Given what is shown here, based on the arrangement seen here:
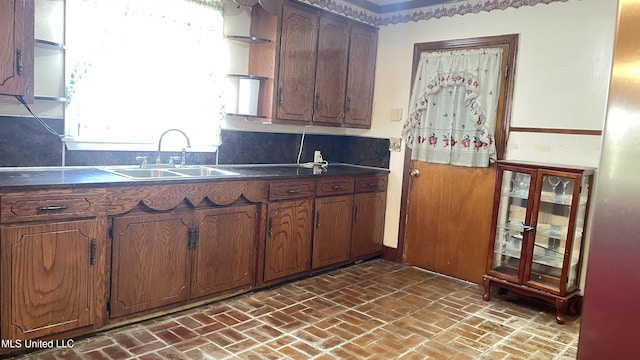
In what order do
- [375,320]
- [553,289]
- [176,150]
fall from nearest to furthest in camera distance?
[375,320], [553,289], [176,150]

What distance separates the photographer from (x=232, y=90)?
12.4 ft

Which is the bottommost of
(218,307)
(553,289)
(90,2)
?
(218,307)

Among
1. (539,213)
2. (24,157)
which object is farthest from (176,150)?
(539,213)

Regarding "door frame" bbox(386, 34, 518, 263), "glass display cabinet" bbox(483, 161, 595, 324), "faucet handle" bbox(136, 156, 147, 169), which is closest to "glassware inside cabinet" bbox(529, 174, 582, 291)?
"glass display cabinet" bbox(483, 161, 595, 324)

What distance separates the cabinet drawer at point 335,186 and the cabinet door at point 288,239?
6.9 inches

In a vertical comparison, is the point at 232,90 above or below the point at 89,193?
above

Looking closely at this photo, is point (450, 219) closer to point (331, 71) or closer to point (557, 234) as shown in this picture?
point (557, 234)

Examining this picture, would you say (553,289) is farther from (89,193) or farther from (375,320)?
(89,193)

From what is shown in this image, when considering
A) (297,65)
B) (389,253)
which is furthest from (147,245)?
(389,253)

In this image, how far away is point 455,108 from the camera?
13.0ft

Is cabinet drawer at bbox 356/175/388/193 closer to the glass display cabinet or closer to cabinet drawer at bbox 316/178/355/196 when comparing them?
cabinet drawer at bbox 316/178/355/196

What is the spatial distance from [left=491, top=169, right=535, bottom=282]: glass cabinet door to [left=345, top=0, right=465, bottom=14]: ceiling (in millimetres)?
1742

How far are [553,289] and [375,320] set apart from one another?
132cm

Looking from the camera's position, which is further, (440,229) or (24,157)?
(440,229)
